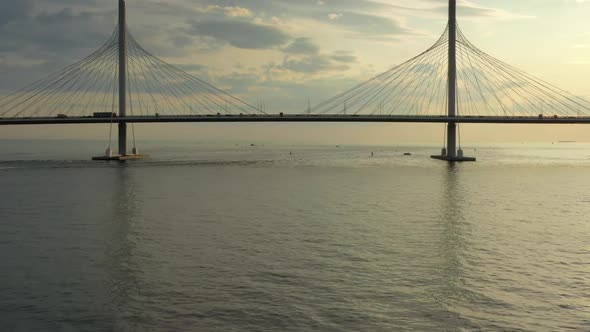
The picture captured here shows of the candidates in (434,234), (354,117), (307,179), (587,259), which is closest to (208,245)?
(434,234)

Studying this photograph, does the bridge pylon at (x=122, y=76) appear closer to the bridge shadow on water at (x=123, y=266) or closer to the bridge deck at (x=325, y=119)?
the bridge deck at (x=325, y=119)

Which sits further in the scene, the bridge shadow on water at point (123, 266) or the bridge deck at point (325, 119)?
the bridge deck at point (325, 119)

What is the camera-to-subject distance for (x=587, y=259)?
18906mm

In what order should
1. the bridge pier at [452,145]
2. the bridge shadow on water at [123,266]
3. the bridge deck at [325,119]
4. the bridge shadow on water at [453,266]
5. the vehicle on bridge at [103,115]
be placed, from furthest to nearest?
the bridge pier at [452,145] < the vehicle on bridge at [103,115] < the bridge deck at [325,119] < the bridge shadow on water at [453,266] < the bridge shadow on water at [123,266]

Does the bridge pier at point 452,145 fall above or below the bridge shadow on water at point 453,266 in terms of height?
above

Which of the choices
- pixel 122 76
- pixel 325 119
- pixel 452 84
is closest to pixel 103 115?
pixel 122 76

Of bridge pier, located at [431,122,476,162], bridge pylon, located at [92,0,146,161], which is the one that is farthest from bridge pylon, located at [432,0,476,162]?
bridge pylon, located at [92,0,146,161]

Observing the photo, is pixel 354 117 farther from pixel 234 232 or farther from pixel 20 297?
pixel 20 297

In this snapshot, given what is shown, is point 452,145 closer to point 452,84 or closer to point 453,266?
point 452,84

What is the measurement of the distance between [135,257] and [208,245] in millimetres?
3083

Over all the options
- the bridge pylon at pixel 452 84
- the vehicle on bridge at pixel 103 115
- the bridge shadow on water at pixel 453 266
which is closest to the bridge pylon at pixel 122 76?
the vehicle on bridge at pixel 103 115

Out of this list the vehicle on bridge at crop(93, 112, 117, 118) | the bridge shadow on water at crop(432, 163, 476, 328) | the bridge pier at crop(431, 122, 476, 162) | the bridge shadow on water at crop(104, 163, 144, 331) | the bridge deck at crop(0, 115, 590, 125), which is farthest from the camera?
the bridge pier at crop(431, 122, 476, 162)

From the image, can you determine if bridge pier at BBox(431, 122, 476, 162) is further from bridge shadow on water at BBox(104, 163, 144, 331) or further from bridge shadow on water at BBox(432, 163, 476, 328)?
bridge shadow on water at BBox(104, 163, 144, 331)

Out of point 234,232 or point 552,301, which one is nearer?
point 552,301
